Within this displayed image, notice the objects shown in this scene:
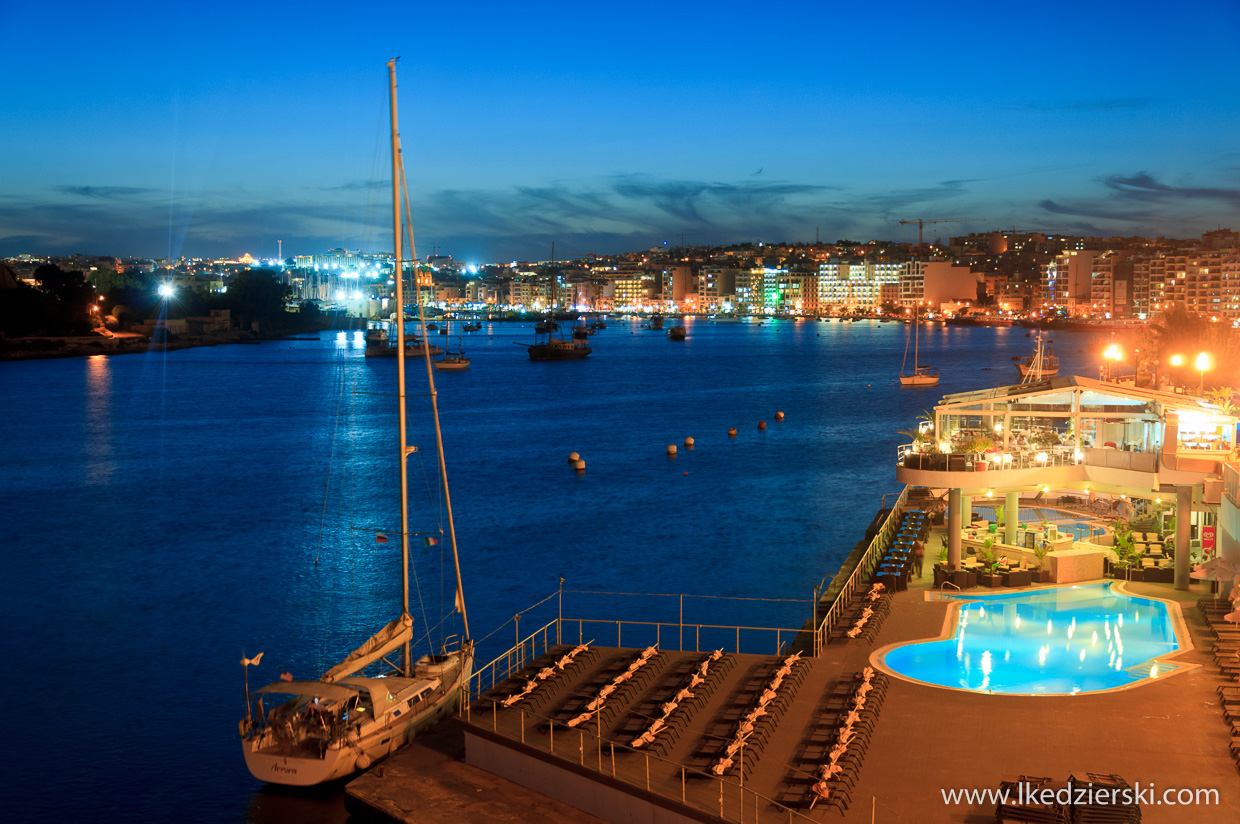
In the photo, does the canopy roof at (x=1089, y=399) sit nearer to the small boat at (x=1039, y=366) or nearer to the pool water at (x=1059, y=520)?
the pool water at (x=1059, y=520)

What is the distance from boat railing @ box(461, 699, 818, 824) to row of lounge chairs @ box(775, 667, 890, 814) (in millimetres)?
136

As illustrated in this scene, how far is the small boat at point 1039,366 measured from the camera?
63.3ft

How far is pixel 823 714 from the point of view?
352 inches

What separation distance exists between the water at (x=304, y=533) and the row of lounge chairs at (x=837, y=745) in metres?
4.85

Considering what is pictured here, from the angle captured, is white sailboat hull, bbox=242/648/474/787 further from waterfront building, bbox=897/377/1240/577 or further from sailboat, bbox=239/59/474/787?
waterfront building, bbox=897/377/1240/577

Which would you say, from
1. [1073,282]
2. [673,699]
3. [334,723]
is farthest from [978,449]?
[1073,282]

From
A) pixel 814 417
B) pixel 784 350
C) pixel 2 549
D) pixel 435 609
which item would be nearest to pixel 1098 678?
pixel 435 609

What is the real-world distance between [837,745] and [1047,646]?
399 centimetres

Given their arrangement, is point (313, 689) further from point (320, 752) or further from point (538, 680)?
point (538, 680)

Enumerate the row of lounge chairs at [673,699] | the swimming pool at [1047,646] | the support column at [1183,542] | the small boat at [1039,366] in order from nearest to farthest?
the row of lounge chairs at [673,699]
the swimming pool at [1047,646]
the support column at [1183,542]
the small boat at [1039,366]

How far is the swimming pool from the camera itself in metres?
9.84

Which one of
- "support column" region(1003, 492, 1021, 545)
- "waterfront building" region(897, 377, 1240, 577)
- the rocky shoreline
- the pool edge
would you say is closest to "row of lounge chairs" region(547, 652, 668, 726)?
the pool edge

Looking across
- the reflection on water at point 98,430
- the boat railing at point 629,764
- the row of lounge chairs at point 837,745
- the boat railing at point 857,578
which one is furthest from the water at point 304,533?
the row of lounge chairs at point 837,745

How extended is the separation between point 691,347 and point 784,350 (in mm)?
11504
